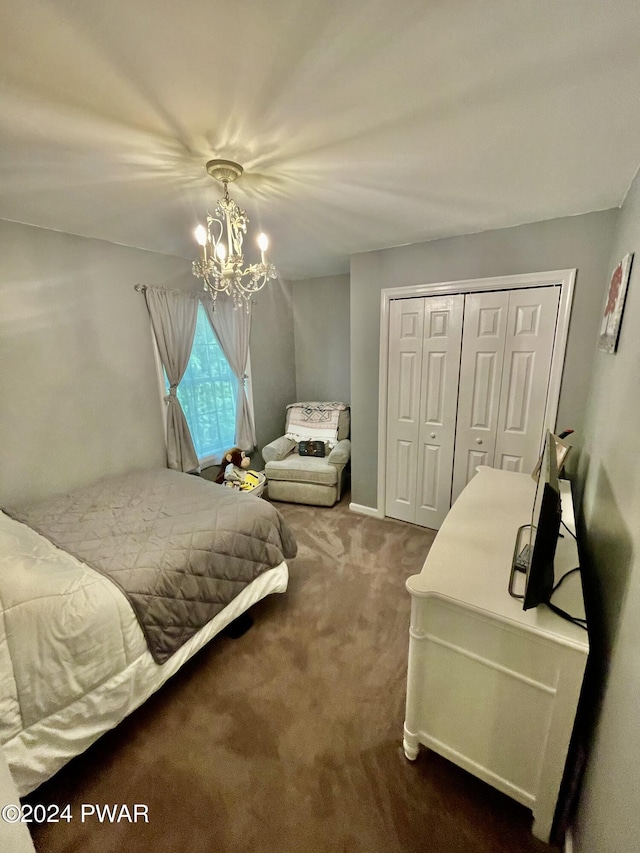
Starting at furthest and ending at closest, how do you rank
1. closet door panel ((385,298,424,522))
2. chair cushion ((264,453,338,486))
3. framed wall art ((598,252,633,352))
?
chair cushion ((264,453,338,486))
closet door panel ((385,298,424,522))
framed wall art ((598,252,633,352))

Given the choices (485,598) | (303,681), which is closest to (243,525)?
(303,681)

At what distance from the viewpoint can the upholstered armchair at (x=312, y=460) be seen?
11.1ft

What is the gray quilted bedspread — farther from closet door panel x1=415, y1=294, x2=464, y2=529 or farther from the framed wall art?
the framed wall art

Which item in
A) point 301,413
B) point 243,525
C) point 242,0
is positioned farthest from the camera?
point 301,413

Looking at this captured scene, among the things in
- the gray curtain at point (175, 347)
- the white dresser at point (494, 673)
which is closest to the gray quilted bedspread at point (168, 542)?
the gray curtain at point (175, 347)

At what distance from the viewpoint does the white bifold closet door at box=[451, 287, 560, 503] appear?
2275 millimetres

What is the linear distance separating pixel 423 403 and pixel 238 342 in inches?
78.5

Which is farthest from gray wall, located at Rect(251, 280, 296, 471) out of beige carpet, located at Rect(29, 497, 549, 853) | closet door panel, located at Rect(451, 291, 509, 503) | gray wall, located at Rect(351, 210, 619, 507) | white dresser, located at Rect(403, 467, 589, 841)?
white dresser, located at Rect(403, 467, 589, 841)

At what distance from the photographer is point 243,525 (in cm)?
192

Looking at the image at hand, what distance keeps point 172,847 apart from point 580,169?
3.08 m

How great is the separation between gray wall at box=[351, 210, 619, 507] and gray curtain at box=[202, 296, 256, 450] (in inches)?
48.7

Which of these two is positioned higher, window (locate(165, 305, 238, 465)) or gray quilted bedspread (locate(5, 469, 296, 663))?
window (locate(165, 305, 238, 465))

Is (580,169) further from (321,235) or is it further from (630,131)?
(321,235)

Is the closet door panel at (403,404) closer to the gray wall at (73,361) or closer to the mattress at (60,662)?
the gray wall at (73,361)
